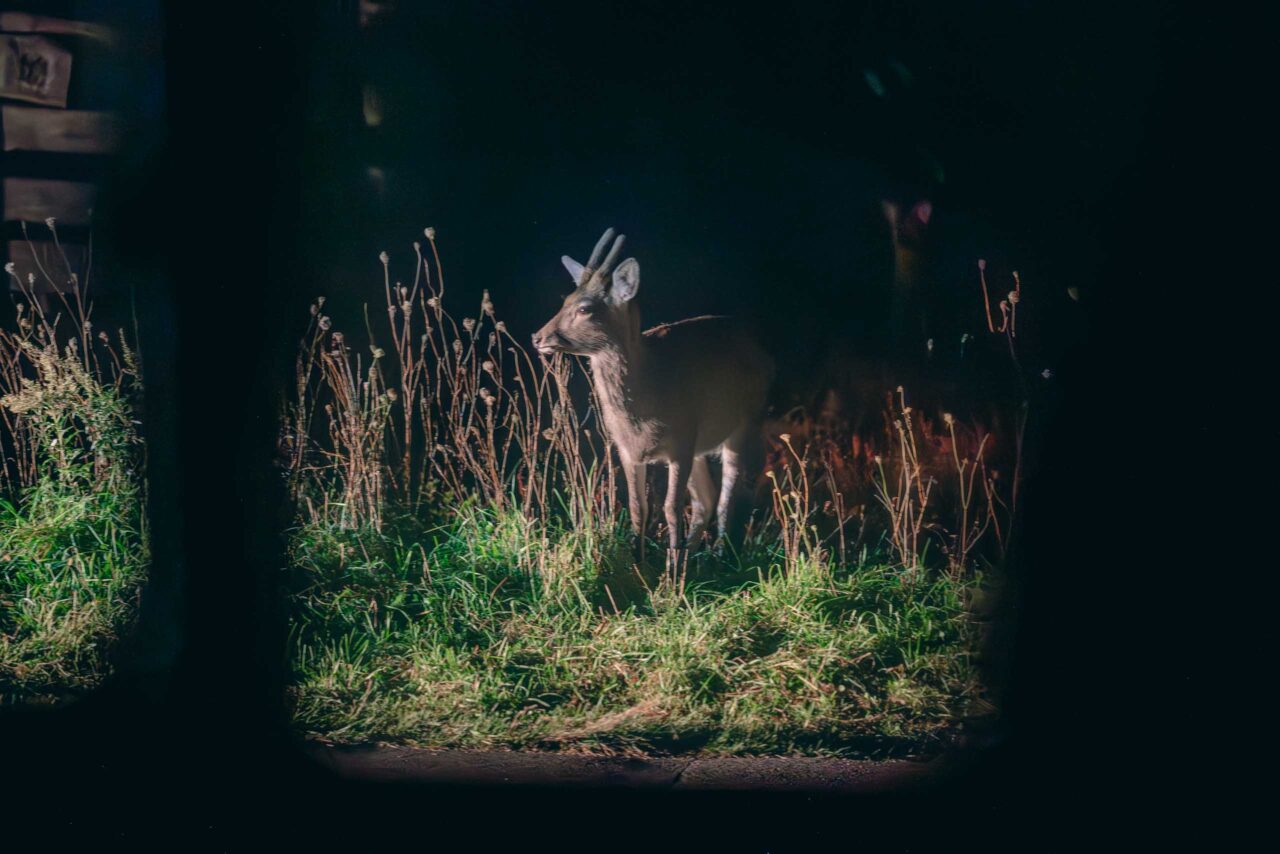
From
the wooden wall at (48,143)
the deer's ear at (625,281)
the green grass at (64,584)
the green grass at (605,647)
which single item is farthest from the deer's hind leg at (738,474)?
the wooden wall at (48,143)

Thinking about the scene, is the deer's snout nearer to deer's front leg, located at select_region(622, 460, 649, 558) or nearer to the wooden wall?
deer's front leg, located at select_region(622, 460, 649, 558)

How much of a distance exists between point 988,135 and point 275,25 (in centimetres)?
269

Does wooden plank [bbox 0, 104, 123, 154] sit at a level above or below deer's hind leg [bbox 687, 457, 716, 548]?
above

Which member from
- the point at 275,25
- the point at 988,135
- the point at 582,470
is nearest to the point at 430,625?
the point at 582,470

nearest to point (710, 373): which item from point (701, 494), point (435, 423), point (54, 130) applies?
point (701, 494)

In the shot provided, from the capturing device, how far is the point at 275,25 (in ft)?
12.0

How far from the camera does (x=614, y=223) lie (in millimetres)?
4371

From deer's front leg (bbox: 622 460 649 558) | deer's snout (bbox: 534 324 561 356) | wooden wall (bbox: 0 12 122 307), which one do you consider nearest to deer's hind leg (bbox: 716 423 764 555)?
deer's front leg (bbox: 622 460 649 558)

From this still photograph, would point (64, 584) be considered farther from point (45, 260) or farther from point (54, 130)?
point (54, 130)

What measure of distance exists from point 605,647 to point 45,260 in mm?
3177

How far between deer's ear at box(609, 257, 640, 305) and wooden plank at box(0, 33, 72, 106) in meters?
2.57

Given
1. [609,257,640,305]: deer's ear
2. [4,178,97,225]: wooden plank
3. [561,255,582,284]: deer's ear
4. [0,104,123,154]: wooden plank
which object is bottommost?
[609,257,640,305]: deer's ear

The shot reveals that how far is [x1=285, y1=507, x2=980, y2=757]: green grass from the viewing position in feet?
12.8

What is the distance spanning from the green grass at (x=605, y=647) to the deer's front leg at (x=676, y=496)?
0.14 m
